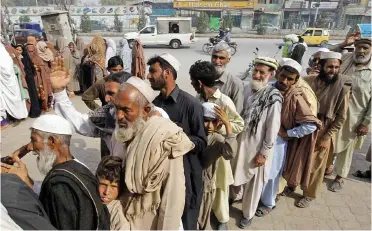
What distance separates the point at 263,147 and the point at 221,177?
19.9 inches

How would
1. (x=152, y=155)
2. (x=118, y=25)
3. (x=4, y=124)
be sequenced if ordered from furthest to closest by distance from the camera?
(x=118, y=25)
(x=4, y=124)
(x=152, y=155)

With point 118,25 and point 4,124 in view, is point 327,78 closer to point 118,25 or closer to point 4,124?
point 4,124

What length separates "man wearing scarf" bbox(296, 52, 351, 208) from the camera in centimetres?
296

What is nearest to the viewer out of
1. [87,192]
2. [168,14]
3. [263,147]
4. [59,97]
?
[87,192]

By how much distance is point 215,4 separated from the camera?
3284 centimetres

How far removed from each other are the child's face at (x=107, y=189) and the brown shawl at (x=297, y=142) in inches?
74.0

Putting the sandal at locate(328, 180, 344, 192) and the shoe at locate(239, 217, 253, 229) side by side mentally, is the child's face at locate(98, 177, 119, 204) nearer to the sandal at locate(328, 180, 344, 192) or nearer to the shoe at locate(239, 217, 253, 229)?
the shoe at locate(239, 217, 253, 229)

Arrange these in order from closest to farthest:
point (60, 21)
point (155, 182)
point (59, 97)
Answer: point (155, 182)
point (59, 97)
point (60, 21)

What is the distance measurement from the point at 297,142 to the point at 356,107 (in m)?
1.04

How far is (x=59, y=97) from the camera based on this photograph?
89.0 inches

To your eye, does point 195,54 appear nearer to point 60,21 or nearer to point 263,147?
point 60,21

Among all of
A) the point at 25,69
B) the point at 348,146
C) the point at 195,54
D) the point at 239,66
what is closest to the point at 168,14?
the point at 195,54

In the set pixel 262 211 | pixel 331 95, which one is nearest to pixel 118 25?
pixel 331 95

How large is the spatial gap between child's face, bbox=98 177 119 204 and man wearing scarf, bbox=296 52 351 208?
2405 millimetres
